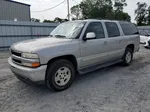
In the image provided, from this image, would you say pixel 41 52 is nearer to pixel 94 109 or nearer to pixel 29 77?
pixel 29 77

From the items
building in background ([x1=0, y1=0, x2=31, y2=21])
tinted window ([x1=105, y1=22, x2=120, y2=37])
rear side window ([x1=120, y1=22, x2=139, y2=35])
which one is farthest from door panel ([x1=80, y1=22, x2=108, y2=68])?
building in background ([x1=0, y1=0, x2=31, y2=21])

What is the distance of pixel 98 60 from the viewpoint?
173 inches

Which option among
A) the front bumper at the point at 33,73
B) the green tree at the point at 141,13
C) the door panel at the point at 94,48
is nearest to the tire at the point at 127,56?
the door panel at the point at 94,48

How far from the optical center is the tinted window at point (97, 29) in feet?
13.6

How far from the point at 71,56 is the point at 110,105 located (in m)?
1.57

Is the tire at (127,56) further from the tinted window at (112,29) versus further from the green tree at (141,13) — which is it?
the green tree at (141,13)

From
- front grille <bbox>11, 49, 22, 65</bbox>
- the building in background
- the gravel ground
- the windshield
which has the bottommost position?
the gravel ground

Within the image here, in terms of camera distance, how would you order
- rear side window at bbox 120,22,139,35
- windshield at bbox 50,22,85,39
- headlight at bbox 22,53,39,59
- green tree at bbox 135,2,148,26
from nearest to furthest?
headlight at bbox 22,53,39,59, windshield at bbox 50,22,85,39, rear side window at bbox 120,22,139,35, green tree at bbox 135,2,148,26

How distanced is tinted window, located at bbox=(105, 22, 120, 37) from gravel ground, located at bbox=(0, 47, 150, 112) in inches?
59.8

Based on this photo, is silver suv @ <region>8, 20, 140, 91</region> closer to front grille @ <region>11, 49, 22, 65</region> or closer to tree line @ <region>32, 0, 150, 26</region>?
front grille @ <region>11, 49, 22, 65</region>

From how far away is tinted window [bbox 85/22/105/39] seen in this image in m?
4.14

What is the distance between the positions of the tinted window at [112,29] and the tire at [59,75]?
201 cm

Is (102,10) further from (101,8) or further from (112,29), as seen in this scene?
(112,29)

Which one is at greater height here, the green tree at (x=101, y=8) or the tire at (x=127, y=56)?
the green tree at (x=101, y=8)
